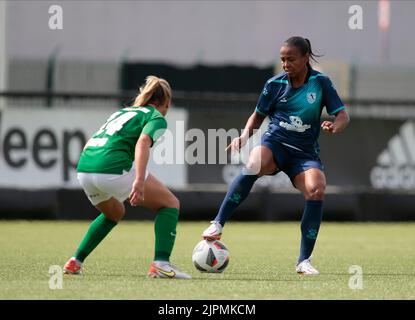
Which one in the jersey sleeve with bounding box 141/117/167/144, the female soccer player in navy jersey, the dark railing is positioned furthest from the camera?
the dark railing

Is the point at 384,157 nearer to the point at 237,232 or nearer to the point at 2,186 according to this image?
the point at 237,232

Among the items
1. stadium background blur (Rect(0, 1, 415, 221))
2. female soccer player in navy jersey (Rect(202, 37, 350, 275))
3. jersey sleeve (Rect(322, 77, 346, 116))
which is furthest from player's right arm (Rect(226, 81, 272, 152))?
stadium background blur (Rect(0, 1, 415, 221))

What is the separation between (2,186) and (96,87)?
220cm

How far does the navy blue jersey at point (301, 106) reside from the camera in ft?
28.7

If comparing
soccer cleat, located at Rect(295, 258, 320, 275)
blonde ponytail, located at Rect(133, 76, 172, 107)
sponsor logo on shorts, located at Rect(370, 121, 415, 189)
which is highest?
blonde ponytail, located at Rect(133, 76, 172, 107)

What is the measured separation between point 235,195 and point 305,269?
2.70 feet

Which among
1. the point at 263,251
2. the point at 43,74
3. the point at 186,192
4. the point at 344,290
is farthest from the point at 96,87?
the point at 344,290

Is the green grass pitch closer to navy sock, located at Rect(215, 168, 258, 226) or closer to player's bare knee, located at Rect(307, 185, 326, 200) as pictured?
navy sock, located at Rect(215, 168, 258, 226)

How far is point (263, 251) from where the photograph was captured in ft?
36.4

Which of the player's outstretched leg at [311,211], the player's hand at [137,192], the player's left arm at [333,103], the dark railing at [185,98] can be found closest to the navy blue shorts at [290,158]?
the player's outstretched leg at [311,211]

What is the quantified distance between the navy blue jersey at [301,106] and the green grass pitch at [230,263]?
3.52 feet

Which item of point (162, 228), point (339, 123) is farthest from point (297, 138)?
point (162, 228)

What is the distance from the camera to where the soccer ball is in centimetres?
841
